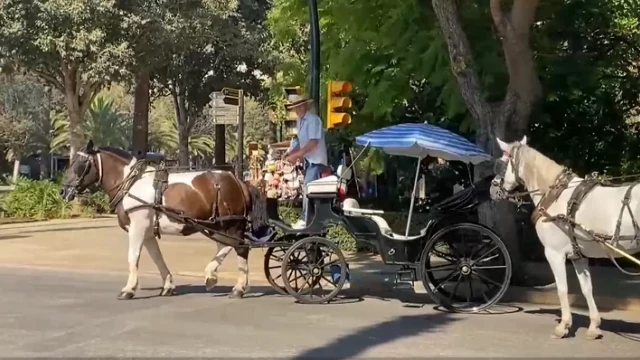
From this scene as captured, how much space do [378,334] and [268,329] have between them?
4.03ft

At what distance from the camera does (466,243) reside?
10672mm

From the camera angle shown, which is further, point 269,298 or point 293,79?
point 293,79

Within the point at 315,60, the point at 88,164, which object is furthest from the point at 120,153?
the point at 315,60

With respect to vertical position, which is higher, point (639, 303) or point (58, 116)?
point (58, 116)

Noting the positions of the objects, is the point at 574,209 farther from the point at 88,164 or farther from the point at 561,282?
the point at 88,164

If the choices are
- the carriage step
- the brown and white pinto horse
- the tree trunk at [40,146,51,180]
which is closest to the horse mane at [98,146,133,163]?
the brown and white pinto horse

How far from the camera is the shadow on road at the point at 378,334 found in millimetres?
8211

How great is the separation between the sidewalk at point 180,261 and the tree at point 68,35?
4873mm

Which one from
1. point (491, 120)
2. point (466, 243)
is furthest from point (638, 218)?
point (491, 120)

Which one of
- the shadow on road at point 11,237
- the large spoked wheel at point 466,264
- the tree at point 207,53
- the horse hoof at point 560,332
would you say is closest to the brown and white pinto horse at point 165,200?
the large spoked wheel at point 466,264

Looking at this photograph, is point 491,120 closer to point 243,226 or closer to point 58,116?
point 243,226

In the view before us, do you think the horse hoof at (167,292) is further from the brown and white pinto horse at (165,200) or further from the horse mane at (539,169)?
the horse mane at (539,169)

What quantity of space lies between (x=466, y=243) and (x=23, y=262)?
968 centimetres

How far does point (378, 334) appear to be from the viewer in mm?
9164
